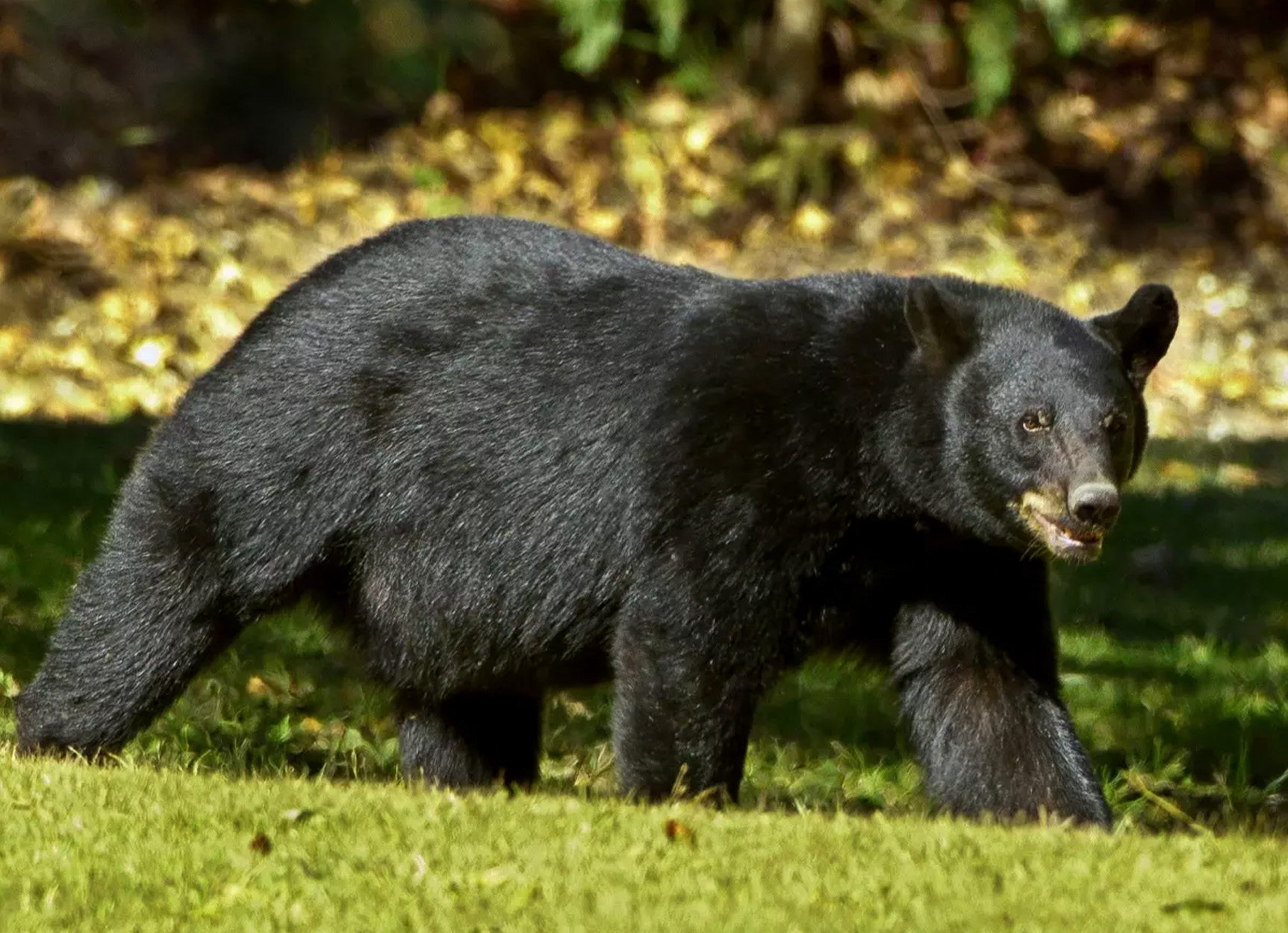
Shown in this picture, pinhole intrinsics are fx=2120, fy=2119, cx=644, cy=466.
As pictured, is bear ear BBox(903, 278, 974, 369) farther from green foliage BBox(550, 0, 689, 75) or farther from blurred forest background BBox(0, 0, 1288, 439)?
green foliage BBox(550, 0, 689, 75)

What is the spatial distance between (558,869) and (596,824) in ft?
1.41

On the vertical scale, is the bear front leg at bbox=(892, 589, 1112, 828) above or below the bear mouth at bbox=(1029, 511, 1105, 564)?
below

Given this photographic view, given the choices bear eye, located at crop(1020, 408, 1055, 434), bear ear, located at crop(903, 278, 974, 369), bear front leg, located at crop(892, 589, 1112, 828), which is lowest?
bear front leg, located at crop(892, 589, 1112, 828)

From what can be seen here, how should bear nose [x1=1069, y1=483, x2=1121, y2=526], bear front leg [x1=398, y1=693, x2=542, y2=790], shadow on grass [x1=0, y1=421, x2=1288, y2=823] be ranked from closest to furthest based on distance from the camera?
bear nose [x1=1069, y1=483, x2=1121, y2=526], bear front leg [x1=398, y1=693, x2=542, y2=790], shadow on grass [x1=0, y1=421, x2=1288, y2=823]

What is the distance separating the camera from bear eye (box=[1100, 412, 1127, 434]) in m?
5.67

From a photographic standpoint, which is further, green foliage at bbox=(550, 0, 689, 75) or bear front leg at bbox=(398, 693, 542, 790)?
green foliage at bbox=(550, 0, 689, 75)

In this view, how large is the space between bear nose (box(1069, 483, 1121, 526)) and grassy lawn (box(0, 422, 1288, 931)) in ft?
2.69

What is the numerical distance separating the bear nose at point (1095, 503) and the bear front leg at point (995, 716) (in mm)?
575

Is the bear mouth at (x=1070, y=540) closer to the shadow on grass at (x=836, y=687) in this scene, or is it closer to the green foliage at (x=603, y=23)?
the shadow on grass at (x=836, y=687)

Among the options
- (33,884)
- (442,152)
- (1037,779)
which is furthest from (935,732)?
(442,152)

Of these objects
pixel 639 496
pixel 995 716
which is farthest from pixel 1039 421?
pixel 639 496

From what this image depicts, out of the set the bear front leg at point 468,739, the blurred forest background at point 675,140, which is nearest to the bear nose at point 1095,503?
the bear front leg at point 468,739

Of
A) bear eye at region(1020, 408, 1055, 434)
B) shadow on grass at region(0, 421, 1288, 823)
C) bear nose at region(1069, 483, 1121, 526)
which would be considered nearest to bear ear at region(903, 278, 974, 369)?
bear eye at region(1020, 408, 1055, 434)

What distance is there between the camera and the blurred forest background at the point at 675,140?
15047mm
